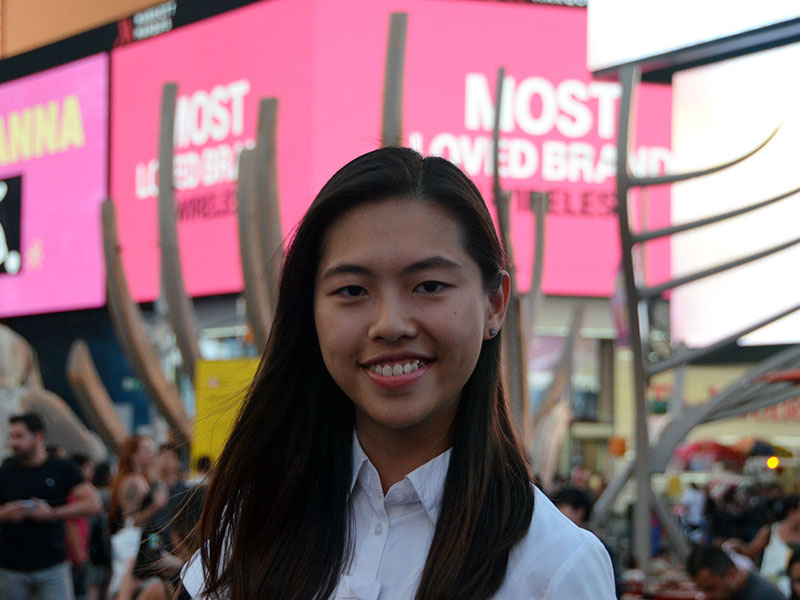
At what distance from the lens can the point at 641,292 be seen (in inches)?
283

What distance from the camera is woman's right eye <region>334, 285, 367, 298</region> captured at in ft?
4.63

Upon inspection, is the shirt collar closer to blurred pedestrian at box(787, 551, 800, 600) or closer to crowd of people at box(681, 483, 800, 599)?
crowd of people at box(681, 483, 800, 599)

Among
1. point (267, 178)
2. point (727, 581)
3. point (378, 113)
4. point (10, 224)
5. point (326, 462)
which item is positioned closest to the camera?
point (326, 462)

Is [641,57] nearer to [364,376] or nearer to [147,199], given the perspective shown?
[364,376]

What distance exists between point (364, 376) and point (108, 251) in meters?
11.3

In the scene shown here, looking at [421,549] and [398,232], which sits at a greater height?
[398,232]

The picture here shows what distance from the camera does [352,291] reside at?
4.65 ft

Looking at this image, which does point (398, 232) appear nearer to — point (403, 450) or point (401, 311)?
point (401, 311)

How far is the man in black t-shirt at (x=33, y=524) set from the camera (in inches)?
253

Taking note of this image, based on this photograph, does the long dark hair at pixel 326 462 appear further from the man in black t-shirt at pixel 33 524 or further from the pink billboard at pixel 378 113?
the pink billboard at pixel 378 113

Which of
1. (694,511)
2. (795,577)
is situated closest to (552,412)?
(694,511)

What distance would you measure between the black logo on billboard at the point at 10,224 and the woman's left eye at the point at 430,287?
22543mm

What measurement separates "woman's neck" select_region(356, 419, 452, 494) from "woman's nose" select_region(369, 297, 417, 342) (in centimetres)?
15

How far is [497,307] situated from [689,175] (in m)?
5.66
